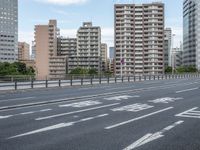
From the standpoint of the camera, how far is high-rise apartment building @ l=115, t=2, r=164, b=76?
521 feet

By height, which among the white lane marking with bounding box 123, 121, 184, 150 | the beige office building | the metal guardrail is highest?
the beige office building

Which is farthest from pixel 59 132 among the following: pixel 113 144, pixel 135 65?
pixel 135 65

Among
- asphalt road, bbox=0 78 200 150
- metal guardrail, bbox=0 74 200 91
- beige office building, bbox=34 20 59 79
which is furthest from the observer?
beige office building, bbox=34 20 59 79

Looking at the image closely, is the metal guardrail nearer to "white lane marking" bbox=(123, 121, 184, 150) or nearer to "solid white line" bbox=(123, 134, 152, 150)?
"white lane marking" bbox=(123, 121, 184, 150)

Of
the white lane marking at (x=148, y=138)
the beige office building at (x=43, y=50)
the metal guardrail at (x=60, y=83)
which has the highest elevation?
the beige office building at (x=43, y=50)

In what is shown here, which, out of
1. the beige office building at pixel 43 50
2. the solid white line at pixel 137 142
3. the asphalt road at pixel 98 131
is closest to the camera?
the solid white line at pixel 137 142

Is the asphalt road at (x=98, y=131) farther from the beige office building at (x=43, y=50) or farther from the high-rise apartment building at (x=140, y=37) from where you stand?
the beige office building at (x=43, y=50)

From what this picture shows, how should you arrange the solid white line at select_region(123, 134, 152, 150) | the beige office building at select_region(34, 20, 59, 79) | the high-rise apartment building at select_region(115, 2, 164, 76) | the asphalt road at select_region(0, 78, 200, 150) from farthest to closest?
the beige office building at select_region(34, 20, 59, 79), the high-rise apartment building at select_region(115, 2, 164, 76), the asphalt road at select_region(0, 78, 200, 150), the solid white line at select_region(123, 134, 152, 150)

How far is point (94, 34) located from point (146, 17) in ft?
92.3

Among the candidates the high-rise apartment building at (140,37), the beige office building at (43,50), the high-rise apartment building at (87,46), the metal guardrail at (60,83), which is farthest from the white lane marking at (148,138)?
Result: the high-rise apartment building at (87,46)

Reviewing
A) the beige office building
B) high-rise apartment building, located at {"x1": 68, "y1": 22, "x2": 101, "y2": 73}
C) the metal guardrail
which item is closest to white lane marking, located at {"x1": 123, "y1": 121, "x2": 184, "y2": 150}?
the metal guardrail

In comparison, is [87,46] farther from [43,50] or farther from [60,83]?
[60,83]

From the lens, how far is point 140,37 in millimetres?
164250

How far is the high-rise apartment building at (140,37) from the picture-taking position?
158750 millimetres
